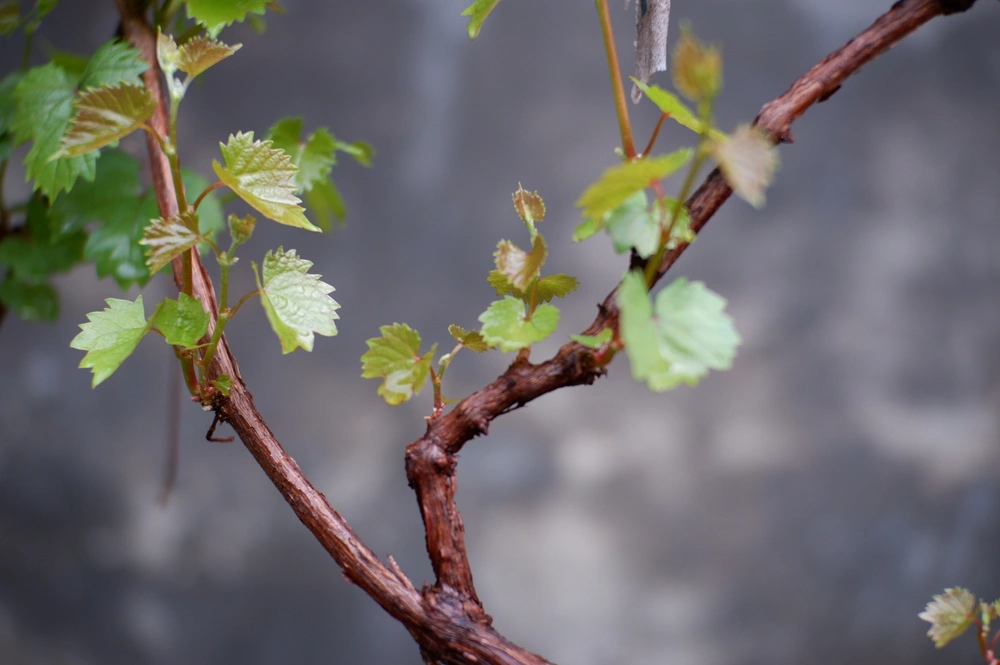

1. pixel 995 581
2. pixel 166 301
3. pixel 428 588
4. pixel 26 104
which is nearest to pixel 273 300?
pixel 166 301

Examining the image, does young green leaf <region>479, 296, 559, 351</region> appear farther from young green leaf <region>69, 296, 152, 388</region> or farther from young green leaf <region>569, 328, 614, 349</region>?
young green leaf <region>69, 296, 152, 388</region>

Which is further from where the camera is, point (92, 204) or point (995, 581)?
point (995, 581)

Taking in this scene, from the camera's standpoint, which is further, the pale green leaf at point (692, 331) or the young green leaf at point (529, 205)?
the young green leaf at point (529, 205)

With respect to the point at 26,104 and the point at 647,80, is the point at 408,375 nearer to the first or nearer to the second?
the point at 647,80

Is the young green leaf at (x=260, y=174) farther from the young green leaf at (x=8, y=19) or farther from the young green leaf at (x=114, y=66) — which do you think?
the young green leaf at (x=8, y=19)

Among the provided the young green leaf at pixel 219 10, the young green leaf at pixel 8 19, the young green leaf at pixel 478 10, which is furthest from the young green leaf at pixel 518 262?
the young green leaf at pixel 8 19

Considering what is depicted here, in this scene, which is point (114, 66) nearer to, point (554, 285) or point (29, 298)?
point (554, 285)

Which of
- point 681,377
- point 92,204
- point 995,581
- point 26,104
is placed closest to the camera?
point 681,377
